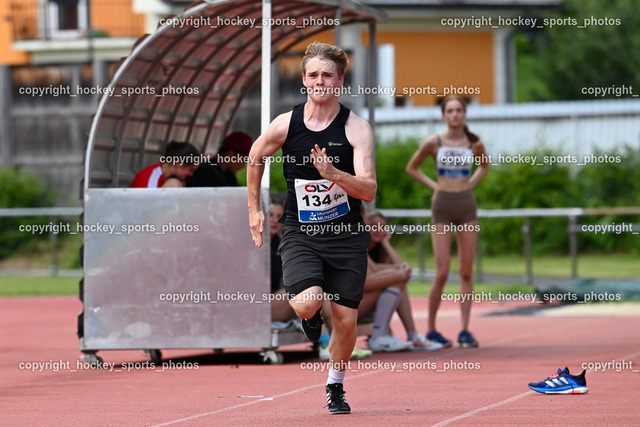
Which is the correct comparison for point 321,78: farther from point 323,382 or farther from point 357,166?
point 323,382

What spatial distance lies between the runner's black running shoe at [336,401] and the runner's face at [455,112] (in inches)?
208

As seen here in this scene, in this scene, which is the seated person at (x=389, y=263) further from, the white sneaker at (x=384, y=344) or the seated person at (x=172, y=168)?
the seated person at (x=172, y=168)

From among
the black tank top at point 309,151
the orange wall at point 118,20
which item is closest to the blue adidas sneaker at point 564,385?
the black tank top at point 309,151

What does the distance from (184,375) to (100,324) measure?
1080mm

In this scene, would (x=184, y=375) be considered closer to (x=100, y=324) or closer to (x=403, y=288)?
(x=100, y=324)

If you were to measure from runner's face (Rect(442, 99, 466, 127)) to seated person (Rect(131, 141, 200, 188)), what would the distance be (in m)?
2.60

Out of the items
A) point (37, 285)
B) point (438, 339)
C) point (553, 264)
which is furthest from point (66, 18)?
point (438, 339)

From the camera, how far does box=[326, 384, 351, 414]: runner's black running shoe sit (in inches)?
336

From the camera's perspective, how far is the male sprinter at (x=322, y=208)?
8367mm

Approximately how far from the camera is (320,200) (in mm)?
8398

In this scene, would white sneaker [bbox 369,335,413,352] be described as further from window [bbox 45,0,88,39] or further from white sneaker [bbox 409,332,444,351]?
window [bbox 45,0,88,39]

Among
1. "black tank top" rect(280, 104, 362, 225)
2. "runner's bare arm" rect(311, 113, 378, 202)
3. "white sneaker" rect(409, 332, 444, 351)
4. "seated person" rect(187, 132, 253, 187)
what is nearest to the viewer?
"runner's bare arm" rect(311, 113, 378, 202)

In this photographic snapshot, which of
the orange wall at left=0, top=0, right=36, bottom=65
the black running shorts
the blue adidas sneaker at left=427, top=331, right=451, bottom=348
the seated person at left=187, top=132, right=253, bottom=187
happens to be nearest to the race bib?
the black running shorts

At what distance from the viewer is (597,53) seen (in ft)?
138
